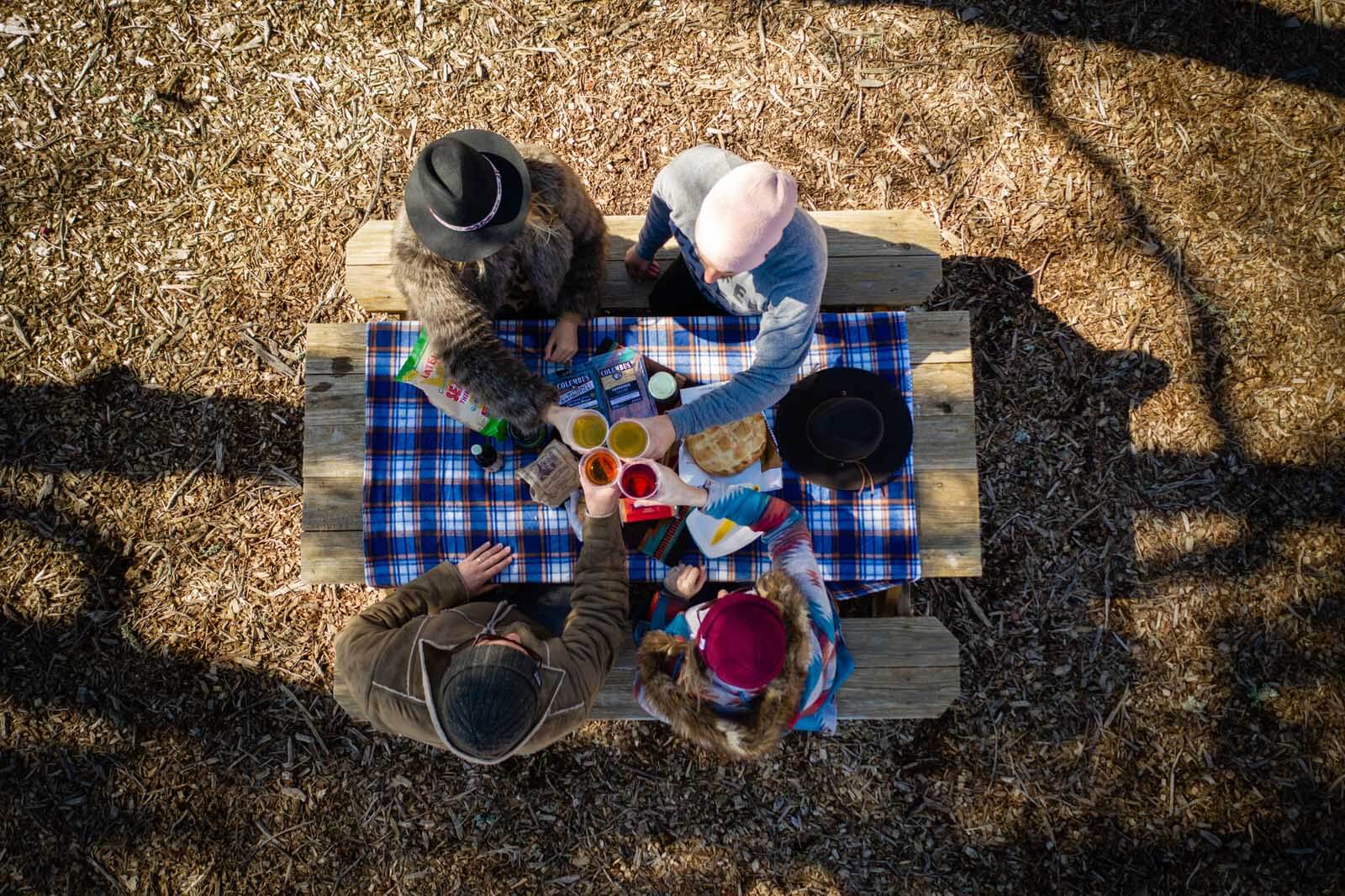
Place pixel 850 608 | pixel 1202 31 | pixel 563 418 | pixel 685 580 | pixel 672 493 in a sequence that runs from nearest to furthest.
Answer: pixel 672 493 → pixel 563 418 → pixel 685 580 → pixel 850 608 → pixel 1202 31

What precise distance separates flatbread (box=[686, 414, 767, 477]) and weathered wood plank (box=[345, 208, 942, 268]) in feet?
3.97

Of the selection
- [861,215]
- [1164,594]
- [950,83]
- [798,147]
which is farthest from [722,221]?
[1164,594]

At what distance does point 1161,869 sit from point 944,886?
4.51 feet

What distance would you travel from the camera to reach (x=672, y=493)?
314 cm

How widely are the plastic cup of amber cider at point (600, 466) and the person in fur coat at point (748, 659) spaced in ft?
0.80

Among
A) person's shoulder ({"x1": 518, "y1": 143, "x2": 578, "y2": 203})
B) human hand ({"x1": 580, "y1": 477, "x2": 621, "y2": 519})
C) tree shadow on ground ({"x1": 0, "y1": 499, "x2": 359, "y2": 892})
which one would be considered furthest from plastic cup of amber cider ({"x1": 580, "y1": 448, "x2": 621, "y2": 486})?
tree shadow on ground ({"x1": 0, "y1": 499, "x2": 359, "y2": 892})

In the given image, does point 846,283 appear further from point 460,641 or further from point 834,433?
point 460,641

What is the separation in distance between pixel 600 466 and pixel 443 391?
1006 millimetres

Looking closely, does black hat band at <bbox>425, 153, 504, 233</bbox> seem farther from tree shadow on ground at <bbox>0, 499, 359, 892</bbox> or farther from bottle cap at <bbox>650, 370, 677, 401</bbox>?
tree shadow on ground at <bbox>0, 499, 359, 892</bbox>

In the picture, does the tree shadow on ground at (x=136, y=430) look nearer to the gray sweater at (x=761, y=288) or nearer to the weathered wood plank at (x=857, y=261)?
the weathered wood plank at (x=857, y=261)

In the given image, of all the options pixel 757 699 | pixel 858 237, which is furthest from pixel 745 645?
pixel 858 237

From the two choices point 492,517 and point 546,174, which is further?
point 492,517

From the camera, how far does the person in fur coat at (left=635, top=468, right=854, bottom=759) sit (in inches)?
110

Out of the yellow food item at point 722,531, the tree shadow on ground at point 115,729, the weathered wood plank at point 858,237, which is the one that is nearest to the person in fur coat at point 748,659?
the yellow food item at point 722,531
